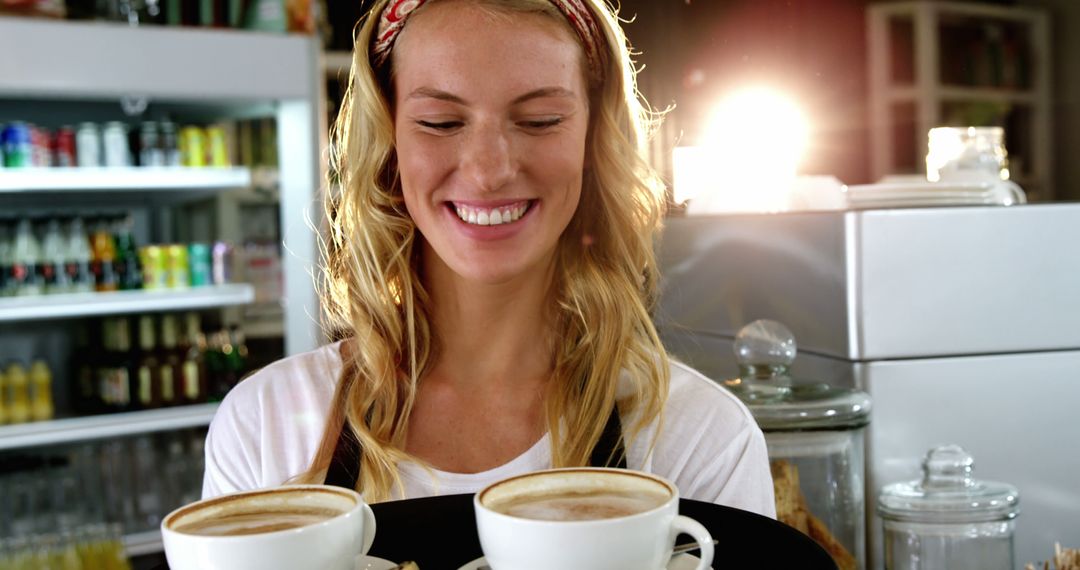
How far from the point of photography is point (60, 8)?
304 centimetres

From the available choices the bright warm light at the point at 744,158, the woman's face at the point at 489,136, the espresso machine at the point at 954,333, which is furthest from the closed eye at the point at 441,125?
the bright warm light at the point at 744,158

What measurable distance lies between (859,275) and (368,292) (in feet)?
2.48

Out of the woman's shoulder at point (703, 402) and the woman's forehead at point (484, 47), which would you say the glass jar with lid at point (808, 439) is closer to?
the woman's shoulder at point (703, 402)

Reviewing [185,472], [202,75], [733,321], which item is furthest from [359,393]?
[185,472]

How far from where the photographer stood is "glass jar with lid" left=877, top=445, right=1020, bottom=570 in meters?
1.44

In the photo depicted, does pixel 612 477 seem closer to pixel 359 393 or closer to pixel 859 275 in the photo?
pixel 359 393

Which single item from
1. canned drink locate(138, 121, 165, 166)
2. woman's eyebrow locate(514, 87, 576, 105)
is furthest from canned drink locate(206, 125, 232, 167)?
woman's eyebrow locate(514, 87, 576, 105)

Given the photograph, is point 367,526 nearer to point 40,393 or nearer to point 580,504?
point 580,504

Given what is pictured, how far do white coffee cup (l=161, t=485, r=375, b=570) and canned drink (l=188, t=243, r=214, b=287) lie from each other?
2874 millimetres

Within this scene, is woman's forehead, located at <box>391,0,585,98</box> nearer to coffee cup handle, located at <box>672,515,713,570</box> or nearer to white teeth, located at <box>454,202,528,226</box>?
white teeth, located at <box>454,202,528,226</box>

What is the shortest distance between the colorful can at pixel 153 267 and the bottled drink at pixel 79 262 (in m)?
0.15

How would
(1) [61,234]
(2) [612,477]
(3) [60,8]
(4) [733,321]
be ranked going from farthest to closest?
(1) [61,234], (3) [60,8], (4) [733,321], (2) [612,477]

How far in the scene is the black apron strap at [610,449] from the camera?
1.18 meters

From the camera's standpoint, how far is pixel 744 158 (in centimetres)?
231
